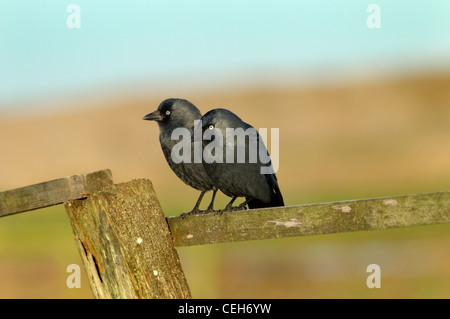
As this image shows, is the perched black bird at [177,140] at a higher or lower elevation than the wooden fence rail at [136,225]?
higher

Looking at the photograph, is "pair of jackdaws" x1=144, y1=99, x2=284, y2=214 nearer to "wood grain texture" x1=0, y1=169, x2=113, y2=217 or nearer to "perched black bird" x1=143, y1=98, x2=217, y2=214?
"perched black bird" x1=143, y1=98, x2=217, y2=214

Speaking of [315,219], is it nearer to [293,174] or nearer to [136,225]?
[136,225]

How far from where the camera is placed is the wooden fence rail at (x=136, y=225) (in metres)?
3.61

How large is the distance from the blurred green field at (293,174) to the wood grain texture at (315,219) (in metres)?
6.03

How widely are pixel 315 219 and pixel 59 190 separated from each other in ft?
4.28

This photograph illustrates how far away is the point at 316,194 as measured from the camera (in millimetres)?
25438

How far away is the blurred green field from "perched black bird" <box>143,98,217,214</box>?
374 centimetres

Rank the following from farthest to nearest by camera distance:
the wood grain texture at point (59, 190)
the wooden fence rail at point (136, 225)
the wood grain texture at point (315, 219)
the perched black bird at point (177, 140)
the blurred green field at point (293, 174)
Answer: the blurred green field at point (293, 174) → the perched black bird at point (177, 140) → the wood grain texture at point (59, 190) → the wooden fence rail at point (136, 225) → the wood grain texture at point (315, 219)

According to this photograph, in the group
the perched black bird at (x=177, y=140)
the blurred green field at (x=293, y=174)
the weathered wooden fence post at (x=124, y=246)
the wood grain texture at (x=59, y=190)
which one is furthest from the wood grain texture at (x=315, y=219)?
the blurred green field at (x=293, y=174)

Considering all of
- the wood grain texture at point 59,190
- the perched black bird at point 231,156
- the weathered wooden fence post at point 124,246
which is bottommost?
the weathered wooden fence post at point 124,246

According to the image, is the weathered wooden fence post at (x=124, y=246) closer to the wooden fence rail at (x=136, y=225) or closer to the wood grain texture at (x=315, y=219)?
the wooden fence rail at (x=136, y=225)

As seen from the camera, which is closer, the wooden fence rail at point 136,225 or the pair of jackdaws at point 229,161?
the wooden fence rail at point 136,225
